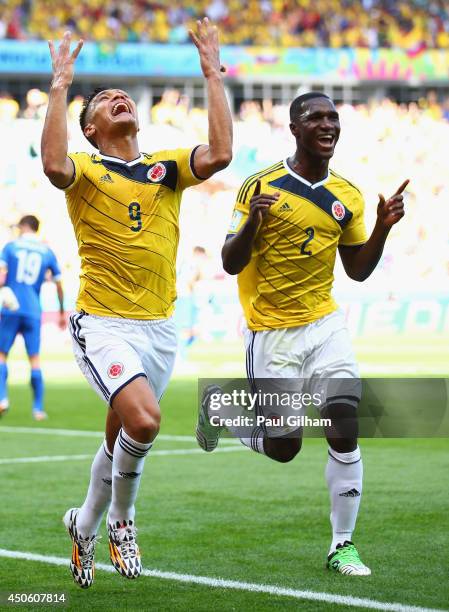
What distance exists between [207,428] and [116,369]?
5.92 ft

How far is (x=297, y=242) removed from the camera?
257 inches

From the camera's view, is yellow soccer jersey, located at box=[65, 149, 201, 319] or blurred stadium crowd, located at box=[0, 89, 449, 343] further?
blurred stadium crowd, located at box=[0, 89, 449, 343]

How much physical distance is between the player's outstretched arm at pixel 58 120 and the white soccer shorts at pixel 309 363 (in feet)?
5.80

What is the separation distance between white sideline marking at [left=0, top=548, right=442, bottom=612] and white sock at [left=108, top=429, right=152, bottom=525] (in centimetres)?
59

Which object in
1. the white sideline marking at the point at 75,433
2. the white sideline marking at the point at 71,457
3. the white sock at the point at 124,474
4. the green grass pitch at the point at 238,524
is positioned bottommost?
the white sideline marking at the point at 75,433

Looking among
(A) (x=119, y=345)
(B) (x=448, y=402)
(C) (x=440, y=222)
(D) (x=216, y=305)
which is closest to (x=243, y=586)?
(A) (x=119, y=345)

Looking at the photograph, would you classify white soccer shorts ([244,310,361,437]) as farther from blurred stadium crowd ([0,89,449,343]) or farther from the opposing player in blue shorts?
blurred stadium crowd ([0,89,449,343])

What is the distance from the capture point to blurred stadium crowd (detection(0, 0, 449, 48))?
1366 inches

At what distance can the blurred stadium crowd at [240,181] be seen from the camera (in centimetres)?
2572

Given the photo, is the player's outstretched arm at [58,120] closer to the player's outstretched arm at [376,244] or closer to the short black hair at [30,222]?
the player's outstretched arm at [376,244]

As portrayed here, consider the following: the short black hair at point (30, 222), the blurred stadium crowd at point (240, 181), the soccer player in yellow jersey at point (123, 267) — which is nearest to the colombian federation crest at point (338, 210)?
the soccer player in yellow jersey at point (123, 267)

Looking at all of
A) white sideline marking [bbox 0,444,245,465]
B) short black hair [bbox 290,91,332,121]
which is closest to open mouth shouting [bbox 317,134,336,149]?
short black hair [bbox 290,91,332,121]

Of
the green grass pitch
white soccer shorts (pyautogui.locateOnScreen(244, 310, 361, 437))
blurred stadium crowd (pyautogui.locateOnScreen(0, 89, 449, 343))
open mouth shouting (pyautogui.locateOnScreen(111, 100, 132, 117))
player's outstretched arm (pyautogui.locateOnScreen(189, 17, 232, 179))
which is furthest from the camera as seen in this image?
blurred stadium crowd (pyautogui.locateOnScreen(0, 89, 449, 343))

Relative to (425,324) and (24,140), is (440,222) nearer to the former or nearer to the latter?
(425,324)
